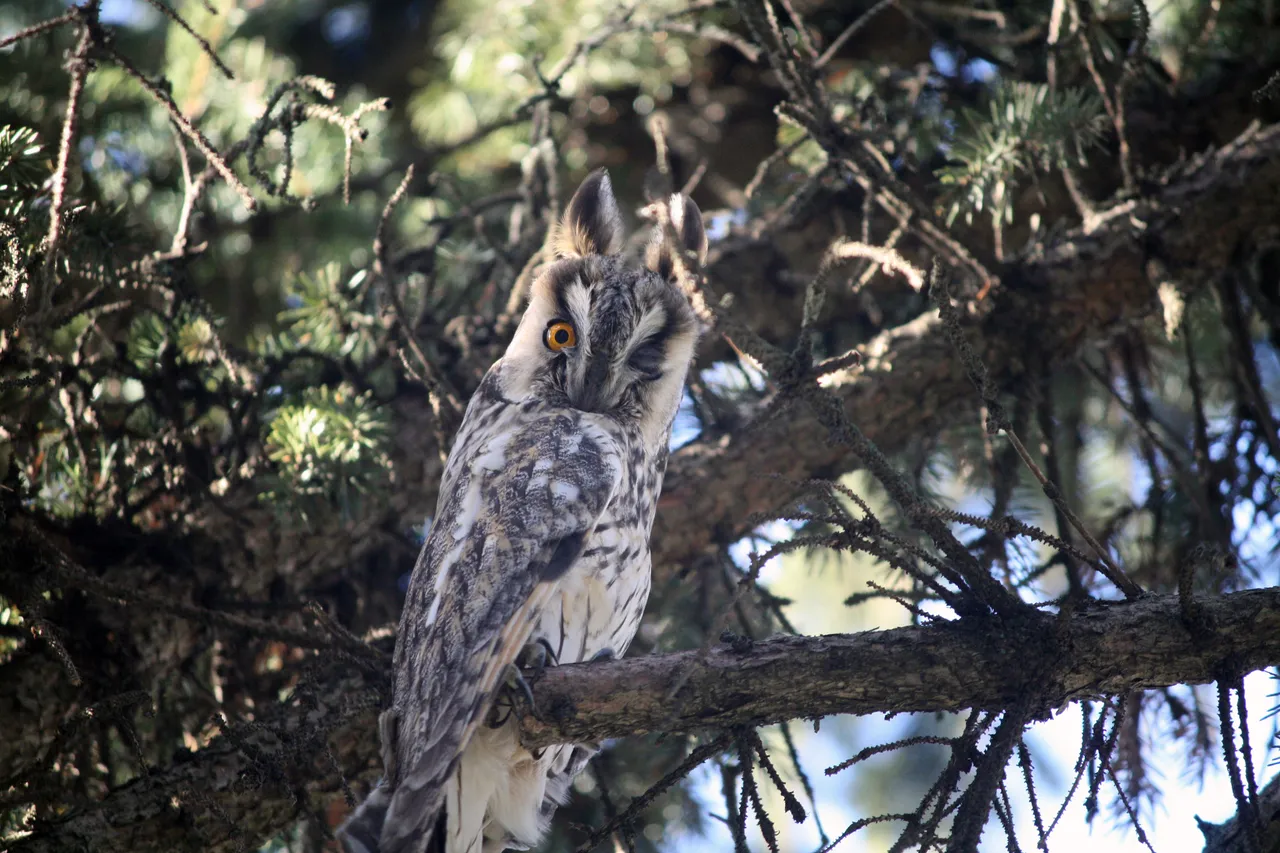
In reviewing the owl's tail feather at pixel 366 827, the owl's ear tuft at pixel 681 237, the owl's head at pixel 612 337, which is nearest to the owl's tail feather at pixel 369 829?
the owl's tail feather at pixel 366 827

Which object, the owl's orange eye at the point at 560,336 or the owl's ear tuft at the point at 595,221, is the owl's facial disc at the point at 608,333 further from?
the owl's ear tuft at the point at 595,221

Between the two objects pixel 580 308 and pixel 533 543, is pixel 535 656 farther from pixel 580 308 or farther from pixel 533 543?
pixel 580 308

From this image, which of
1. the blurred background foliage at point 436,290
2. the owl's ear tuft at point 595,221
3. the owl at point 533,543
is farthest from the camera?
the owl's ear tuft at point 595,221

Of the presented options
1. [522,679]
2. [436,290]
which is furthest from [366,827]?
[436,290]

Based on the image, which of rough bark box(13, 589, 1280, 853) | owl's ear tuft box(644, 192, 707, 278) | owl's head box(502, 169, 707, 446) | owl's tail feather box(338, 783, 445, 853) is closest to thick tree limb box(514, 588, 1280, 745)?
rough bark box(13, 589, 1280, 853)

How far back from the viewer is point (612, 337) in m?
2.29

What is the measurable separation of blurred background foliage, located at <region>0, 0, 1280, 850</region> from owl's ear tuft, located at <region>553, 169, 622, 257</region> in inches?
9.8

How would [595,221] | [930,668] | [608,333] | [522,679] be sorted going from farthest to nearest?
[595,221]
[608,333]
[522,679]
[930,668]

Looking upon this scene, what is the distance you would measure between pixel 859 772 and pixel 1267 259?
275 cm

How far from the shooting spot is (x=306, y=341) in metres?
2.94

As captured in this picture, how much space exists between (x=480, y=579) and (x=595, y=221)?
3.65 ft

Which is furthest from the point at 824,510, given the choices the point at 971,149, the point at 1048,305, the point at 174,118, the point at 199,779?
the point at 174,118

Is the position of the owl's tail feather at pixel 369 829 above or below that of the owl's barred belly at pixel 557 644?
below

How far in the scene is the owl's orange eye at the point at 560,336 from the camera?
7.72 ft
